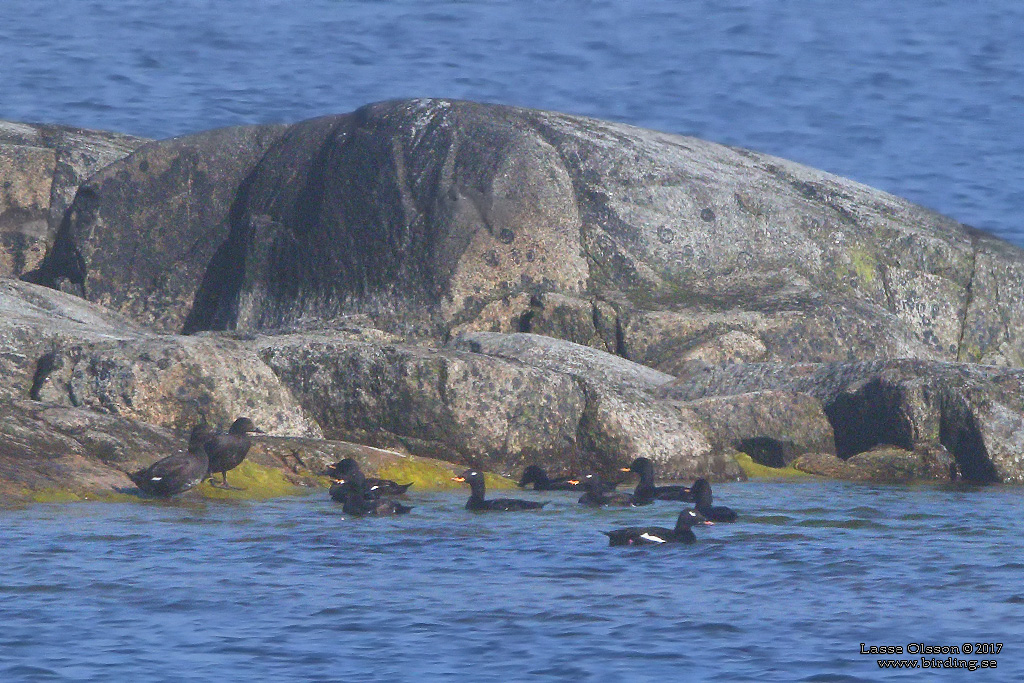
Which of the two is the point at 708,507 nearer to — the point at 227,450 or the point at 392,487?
the point at 392,487

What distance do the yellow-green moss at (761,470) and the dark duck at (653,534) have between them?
15.6 ft

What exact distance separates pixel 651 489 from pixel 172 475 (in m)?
4.82

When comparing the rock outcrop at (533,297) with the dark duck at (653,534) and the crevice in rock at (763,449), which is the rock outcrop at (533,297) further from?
the dark duck at (653,534)

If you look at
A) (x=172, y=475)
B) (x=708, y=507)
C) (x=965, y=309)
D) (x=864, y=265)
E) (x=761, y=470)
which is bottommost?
(x=761, y=470)

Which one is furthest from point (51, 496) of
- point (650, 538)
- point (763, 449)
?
point (763, 449)

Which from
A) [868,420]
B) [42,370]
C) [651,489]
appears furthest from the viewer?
[868,420]

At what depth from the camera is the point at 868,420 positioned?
785 inches

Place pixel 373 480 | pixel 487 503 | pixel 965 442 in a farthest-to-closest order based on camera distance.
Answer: pixel 965 442, pixel 373 480, pixel 487 503

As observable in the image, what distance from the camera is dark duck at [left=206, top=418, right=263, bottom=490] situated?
1605 centimetres

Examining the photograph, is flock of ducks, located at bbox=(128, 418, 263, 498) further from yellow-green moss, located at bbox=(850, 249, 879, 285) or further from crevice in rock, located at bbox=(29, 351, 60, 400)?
yellow-green moss, located at bbox=(850, 249, 879, 285)

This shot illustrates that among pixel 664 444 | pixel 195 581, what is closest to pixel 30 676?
pixel 195 581

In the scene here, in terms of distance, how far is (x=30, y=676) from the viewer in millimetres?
9734

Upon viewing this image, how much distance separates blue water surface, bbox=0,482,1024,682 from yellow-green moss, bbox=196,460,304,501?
58 cm

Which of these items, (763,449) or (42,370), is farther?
(763,449)
